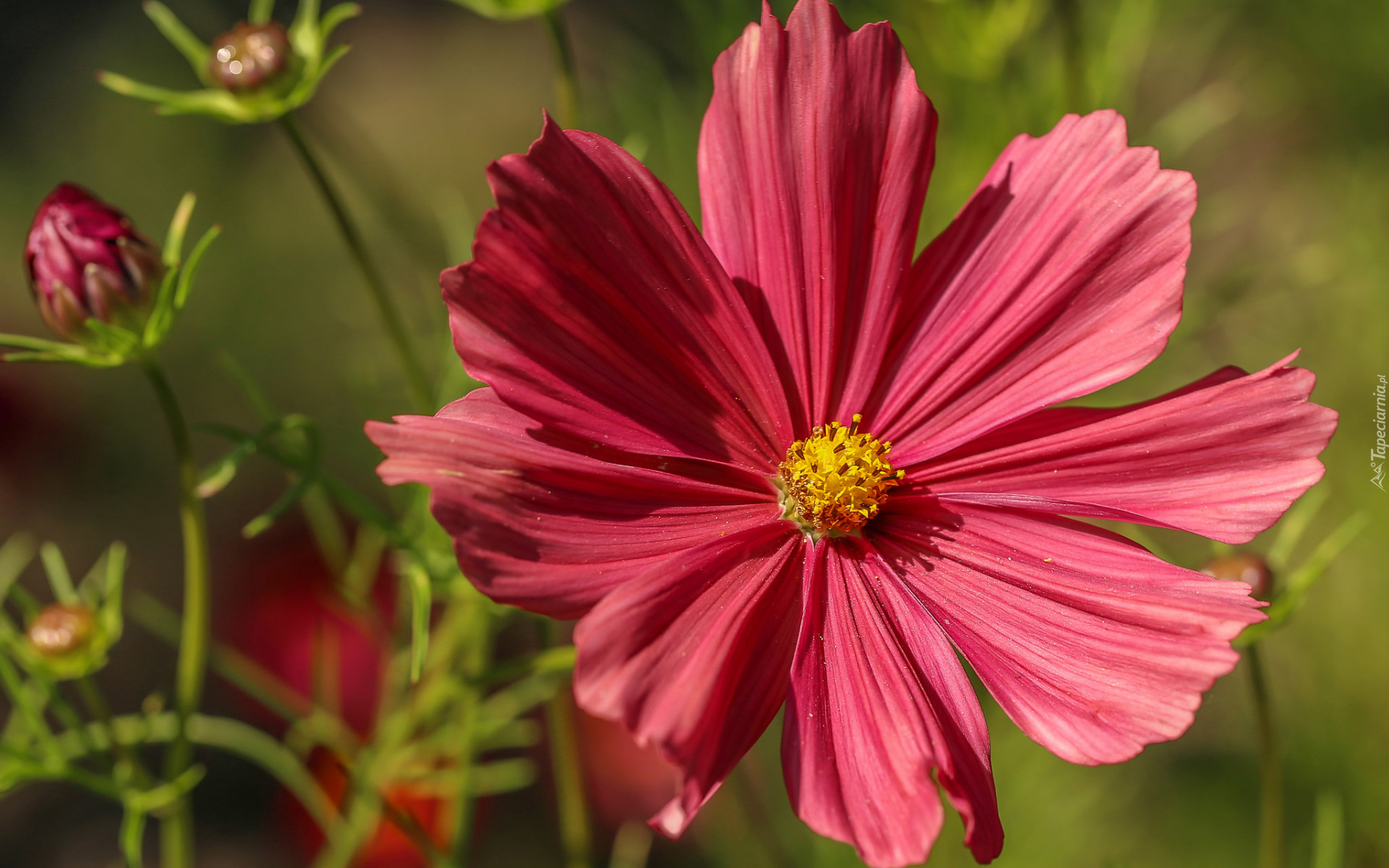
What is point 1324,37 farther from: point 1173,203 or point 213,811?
point 213,811

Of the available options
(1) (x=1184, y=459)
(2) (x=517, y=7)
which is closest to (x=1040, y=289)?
(1) (x=1184, y=459)

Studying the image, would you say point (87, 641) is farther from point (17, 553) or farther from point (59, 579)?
point (17, 553)

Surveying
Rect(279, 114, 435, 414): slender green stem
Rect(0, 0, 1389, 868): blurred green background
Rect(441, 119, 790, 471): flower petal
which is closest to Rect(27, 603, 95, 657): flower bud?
Rect(279, 114, 435, 414): slender green stem

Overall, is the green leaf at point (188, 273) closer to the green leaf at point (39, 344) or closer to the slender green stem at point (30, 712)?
the green leaf at point (39, 344)

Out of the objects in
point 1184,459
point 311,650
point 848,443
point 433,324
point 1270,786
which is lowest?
point 1270,786

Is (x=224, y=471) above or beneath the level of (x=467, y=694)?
above

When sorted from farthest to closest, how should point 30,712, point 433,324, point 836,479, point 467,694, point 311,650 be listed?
point 311,650
point 433,324
point 467,694
point 30,712
point 836,479

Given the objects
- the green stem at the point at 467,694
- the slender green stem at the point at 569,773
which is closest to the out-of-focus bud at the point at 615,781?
the green stem at the point at 467,694
